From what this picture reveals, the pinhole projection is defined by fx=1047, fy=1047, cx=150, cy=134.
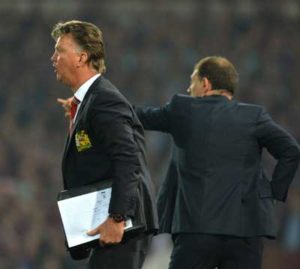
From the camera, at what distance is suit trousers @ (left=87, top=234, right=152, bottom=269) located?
3898 millimetres

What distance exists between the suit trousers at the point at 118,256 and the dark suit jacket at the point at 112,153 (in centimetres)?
10

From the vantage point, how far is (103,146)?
12.7ft

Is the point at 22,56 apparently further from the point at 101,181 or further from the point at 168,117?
the point at 101,181

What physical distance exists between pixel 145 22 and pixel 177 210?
306 inches

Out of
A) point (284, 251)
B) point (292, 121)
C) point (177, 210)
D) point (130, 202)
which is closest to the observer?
point (130, 202)

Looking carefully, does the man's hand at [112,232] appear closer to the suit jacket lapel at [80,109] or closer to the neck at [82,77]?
the suit jacket lapel at [80,109]

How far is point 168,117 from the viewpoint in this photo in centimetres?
486

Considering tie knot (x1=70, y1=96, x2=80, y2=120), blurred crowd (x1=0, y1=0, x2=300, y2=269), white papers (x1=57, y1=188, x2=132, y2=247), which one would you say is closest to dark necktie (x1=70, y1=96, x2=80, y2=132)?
tie knot (x1=70, y1=96, x2=80, y2=120)

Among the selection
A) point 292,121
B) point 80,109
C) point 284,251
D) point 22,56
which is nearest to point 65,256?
point 284,251

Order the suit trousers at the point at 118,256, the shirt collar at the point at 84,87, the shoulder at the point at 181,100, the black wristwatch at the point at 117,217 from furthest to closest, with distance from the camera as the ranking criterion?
the shoulder at the point at 181,100 → the shirt collar at the point at 84,87 → the suit trousers at the point at 118,256 → the black wristwatch at the point at 117,217

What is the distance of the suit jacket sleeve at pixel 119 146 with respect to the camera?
379 cm

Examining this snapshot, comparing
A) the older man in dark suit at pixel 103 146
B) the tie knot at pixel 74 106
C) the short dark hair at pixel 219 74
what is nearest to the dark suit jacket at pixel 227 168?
the short dark hair at pixel 219 74

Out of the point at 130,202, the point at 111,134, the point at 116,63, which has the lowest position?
the point at 116,63

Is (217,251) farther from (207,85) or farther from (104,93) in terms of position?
(104,93)
